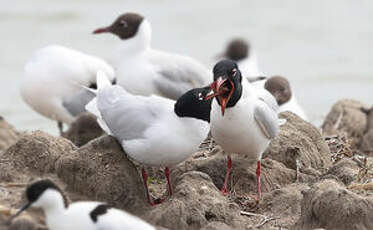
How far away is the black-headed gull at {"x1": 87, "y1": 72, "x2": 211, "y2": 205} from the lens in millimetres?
6922

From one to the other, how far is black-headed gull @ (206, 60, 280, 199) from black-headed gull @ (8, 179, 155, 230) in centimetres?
169

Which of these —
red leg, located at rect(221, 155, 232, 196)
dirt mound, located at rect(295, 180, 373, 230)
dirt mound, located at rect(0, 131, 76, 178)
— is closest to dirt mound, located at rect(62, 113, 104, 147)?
dirt mound, located at rect(0, 131, 76, 178)

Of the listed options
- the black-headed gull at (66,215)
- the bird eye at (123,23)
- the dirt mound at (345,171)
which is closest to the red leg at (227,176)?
the dirt mound at (345,171)

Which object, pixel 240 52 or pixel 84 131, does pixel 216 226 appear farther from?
pixel 240 52

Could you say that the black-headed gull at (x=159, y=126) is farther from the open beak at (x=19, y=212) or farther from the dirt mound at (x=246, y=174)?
the open beak at (x=19, y=212)

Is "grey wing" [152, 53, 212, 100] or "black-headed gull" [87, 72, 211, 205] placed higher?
"black-headed gull" [87, 72, 211, 205]

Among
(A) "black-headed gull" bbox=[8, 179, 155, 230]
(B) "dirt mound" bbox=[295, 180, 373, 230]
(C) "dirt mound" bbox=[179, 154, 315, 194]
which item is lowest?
(C) "dirt mound" bbox=[179, 154, 315, 194]

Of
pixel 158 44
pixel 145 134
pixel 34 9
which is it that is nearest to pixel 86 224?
pixel 145 134

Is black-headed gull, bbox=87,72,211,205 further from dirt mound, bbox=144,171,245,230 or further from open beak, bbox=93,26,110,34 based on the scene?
open beak, bbox=93,26,110,34

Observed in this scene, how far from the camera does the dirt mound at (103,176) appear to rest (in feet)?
23.0

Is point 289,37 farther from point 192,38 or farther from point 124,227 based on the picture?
point 124,227

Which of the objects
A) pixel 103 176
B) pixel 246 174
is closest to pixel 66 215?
pixel 103 176

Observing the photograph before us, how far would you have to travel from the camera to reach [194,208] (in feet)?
21.8

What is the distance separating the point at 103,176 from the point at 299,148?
190 centimetres
